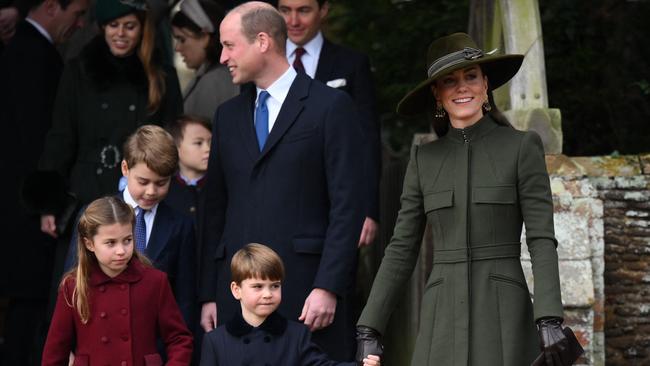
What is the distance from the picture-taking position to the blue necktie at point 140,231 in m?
7.30

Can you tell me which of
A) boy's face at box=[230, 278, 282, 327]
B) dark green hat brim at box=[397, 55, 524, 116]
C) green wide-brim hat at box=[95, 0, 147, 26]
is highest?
green wide-brim hat at box=[95, 0, 147, 26]

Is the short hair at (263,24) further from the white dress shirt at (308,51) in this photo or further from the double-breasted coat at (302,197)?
the white dress shirt at (308,51)

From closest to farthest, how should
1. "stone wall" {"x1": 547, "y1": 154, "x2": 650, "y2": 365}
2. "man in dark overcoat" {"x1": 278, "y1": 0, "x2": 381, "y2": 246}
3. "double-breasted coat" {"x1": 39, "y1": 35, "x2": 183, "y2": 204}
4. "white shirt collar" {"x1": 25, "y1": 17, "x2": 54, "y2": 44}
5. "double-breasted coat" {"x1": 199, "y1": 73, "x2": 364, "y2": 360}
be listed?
"double-breasted coat" {"x1": 199, "y1": 73, "x2": 364, "y2": 360}, "double-breasted coat" {"x1": 39, "y1": 35, "x2": 183, "y2": 204}, "stone wall" {"x1": 547, "y1": 154, "x2": 650, "y2": 365}, "man in dark overcoat" {"x1": 278, "y1": 0, "x2": 381, "y2": 246}, "white shirt collar" {"x1": 25, "y1": 17, "x2": 54, "y2": 44}

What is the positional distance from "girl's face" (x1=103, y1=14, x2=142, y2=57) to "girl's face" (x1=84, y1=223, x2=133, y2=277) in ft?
6.26

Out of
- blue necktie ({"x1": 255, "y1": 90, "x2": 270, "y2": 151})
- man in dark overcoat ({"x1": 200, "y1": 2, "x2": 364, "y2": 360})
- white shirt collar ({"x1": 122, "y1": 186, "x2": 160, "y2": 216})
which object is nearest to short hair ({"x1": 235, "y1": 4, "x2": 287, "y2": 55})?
man in dark overcoat ({"x1": 200, "y1": 2, "x2": 364, "y2": 360})

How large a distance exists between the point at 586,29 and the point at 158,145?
4.45 metres

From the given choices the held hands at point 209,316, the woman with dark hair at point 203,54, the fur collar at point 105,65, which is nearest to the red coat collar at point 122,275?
the held hands at point 209,316

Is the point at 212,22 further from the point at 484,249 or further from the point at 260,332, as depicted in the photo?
the point at 484,249

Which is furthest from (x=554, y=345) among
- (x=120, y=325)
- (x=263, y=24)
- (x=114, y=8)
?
(x=114, y=8)

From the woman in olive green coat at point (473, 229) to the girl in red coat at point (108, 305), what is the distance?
1.01m

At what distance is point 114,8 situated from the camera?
8305mm

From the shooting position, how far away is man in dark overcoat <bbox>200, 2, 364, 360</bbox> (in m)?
7.11

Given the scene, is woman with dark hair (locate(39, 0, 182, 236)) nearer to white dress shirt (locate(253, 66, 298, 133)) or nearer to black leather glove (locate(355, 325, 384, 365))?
white dress shirt (locate(253, 66, 298, 133))

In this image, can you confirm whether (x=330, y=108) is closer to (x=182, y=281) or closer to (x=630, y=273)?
(x=182, y=281)
